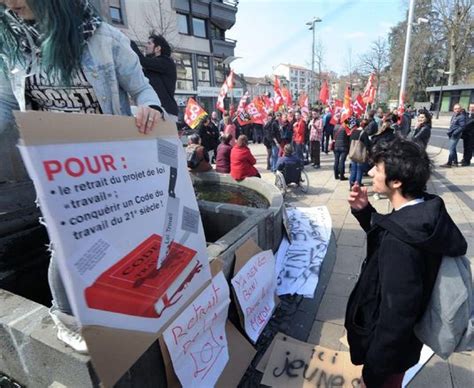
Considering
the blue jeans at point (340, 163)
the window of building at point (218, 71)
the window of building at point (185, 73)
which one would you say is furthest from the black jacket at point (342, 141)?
the window of building at point (218, 71)

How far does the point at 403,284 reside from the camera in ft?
4.74

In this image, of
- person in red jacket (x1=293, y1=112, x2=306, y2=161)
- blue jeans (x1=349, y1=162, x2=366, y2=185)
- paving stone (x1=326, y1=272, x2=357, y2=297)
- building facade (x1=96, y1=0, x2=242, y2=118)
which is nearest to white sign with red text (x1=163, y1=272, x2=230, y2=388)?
paving stone (x1=326, y1=272, x2=357, y2=297)

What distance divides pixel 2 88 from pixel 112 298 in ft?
4.03

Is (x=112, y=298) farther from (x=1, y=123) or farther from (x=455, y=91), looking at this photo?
(x=455, y=91)

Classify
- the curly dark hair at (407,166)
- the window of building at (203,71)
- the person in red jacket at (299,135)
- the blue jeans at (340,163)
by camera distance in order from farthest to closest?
1. the window of building at (203,71)
2. the person in red jacket at (299,135)
3. the blue jeans at (340,163)
4. the curly dark hair at (407,166)

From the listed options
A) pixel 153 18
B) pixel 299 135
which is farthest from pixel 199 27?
pixel 299 135

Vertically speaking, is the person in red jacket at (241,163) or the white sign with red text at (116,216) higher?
the white sign with red text at (116,216)

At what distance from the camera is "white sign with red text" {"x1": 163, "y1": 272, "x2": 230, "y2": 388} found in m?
1.80

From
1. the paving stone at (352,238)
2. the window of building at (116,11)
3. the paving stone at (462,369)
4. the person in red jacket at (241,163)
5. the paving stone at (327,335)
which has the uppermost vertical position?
the window of building at (116,11)

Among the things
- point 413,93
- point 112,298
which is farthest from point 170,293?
point 413,93

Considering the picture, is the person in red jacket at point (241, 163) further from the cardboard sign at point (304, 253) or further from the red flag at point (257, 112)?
the red flag at point (257, 112)

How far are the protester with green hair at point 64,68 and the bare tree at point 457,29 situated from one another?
40518 millimetres

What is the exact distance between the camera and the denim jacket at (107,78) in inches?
55.8

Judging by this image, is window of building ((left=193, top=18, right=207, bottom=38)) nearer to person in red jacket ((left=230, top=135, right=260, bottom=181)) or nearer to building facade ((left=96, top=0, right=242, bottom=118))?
building facade ((left=96, top=0, right=242, bottom=118))
